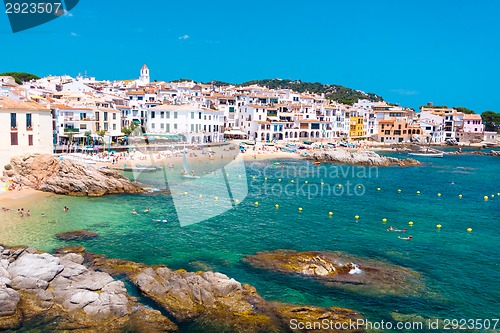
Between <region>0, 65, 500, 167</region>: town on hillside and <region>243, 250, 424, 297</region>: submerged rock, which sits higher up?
<region>0, 65, 500, 167</region>: town on hillside

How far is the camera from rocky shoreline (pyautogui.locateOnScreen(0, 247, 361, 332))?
1567 centimetres

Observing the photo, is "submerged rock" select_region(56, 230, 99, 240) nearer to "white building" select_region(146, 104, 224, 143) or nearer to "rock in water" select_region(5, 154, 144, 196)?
"rock in water" select_region(5, 154, 144, 196)

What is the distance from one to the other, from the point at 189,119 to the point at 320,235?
52731 millimetres

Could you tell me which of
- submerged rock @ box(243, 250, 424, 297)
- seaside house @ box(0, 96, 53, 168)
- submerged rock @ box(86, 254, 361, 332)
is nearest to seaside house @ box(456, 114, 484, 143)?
seaside house @ box(0, 96, 53, 168)

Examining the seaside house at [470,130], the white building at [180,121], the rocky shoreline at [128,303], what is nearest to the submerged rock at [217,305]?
the rocky shoreline at [128,303]

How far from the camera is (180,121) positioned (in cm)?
7638

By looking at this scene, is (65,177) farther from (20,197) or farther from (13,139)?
(13,139)

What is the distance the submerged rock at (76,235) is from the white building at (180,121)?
50.9 meters

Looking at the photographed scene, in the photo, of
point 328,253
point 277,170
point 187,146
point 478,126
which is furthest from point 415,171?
point 478,126

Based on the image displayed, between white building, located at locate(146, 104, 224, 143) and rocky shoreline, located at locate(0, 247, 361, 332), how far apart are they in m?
58.2

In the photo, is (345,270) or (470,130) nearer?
(345,270)

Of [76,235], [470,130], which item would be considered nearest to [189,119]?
[76,235]

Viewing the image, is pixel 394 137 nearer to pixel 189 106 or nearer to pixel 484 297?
pixel 189 106

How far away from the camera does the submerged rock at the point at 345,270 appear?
1925 cm
